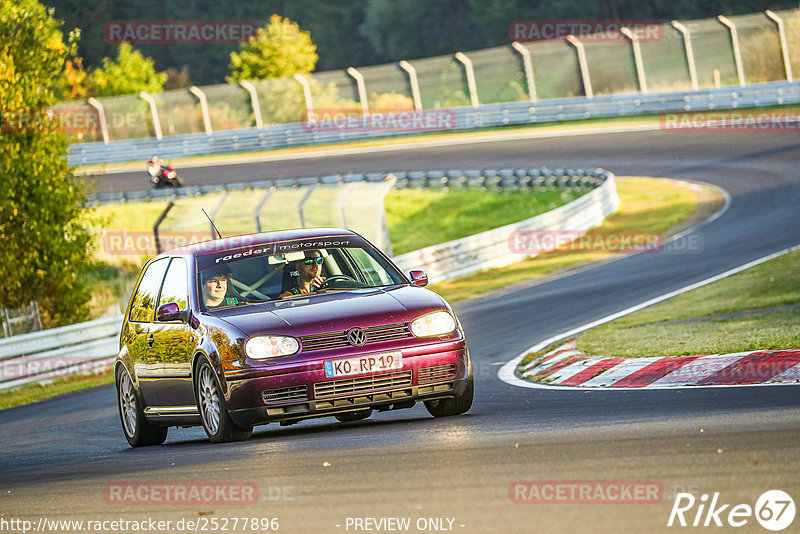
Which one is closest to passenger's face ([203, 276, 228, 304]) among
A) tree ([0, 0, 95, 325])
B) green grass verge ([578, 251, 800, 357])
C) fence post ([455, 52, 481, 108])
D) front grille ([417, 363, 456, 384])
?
front grille ([417, 363, 456, 384])

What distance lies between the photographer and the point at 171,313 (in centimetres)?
934

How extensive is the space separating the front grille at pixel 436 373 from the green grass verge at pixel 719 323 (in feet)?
10.6

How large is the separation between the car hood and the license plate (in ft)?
0.73

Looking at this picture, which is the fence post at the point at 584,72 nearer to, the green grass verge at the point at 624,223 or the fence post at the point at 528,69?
the fence post at the point at 528,69

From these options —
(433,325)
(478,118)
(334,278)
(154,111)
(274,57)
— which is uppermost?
(274,57)

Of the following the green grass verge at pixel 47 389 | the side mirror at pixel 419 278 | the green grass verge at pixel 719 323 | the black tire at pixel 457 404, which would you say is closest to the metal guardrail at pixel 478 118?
the green grass verge at pixel 719 323

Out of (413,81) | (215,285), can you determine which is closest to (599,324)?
(215,285)

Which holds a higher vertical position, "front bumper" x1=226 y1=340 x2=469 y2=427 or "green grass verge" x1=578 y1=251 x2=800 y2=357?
"front bumper" x1=226 y1=340 x2=469 y2=427

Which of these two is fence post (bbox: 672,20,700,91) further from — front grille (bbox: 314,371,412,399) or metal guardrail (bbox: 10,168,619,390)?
front grille (bbox: 314,371,412,399)

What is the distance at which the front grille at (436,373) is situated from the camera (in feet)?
28.1

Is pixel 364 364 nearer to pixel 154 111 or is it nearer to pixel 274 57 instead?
pixel 154 111

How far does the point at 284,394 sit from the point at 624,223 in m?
22.8

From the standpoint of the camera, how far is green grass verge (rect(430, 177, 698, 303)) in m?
24.3

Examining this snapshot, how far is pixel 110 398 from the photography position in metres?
15.3
